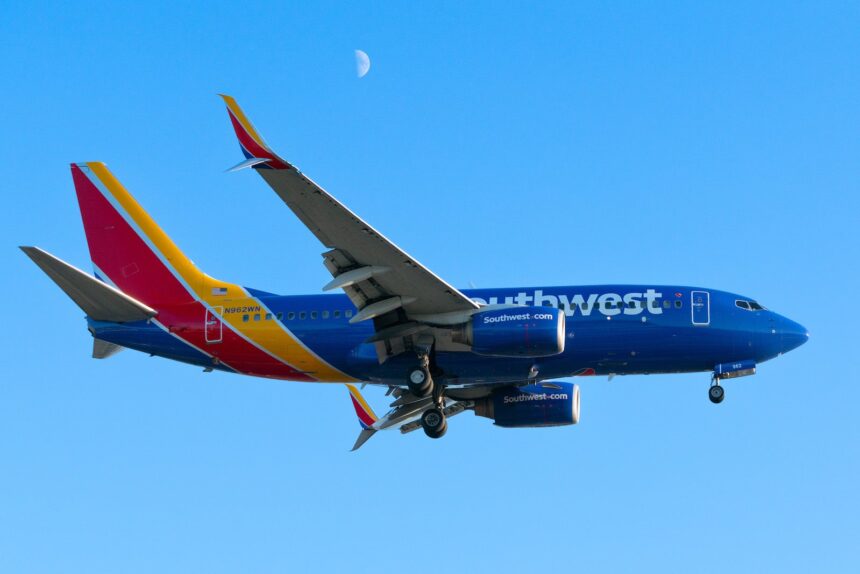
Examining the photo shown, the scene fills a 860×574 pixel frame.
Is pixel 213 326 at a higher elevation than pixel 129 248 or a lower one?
lower

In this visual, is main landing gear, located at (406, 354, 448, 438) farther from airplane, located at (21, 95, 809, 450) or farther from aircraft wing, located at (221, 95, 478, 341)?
aircraft wing, located at (221, 95, 478, 341)

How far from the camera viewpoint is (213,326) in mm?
49156

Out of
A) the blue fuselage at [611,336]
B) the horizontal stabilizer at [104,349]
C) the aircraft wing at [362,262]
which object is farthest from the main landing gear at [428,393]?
the horizontal stabilizer at [104,349]

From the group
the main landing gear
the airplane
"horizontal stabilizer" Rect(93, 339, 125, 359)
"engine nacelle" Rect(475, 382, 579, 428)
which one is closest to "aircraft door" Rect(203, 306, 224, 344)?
the airplane

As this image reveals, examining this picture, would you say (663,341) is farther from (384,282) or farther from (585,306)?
(384,282)

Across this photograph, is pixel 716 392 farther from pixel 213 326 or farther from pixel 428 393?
pixel 213 326

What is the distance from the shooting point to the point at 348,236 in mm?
42406

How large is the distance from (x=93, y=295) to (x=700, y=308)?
68.8 feet

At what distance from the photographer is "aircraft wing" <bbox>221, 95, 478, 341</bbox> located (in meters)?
38.8

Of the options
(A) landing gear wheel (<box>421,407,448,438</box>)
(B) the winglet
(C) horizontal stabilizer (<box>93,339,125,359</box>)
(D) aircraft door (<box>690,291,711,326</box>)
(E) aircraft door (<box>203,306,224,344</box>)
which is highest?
(B) the winglet

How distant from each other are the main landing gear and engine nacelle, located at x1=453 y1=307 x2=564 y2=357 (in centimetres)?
186

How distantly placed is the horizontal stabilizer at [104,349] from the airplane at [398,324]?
0.05m

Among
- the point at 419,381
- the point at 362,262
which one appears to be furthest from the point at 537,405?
the point at 362,262

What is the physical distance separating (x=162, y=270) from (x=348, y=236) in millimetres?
11192
